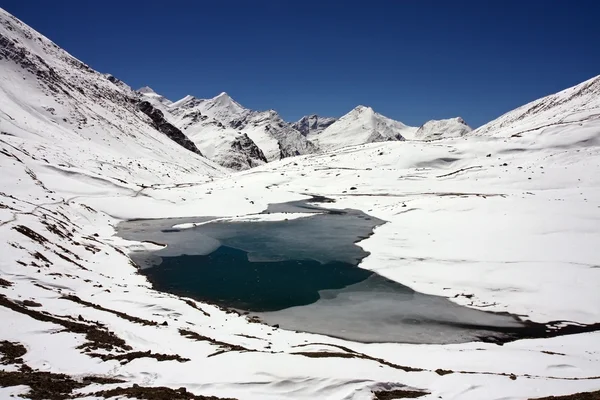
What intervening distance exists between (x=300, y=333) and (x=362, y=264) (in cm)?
1513

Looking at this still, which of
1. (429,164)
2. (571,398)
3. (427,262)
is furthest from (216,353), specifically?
(429,164)

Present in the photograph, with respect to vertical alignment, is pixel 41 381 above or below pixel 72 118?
below

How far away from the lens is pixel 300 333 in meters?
20.8

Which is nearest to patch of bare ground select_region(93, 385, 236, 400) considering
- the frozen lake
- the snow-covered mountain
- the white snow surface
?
the white snow surface

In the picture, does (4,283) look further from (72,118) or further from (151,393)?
(72,118)

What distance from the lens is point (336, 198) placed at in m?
82.7

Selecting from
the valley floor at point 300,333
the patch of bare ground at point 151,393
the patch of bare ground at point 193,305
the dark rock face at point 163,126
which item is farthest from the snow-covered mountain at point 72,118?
the patch of bare ground at point 151,393

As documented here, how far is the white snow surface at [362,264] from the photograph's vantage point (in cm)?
1310

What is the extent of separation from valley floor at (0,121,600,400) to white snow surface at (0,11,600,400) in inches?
4.5

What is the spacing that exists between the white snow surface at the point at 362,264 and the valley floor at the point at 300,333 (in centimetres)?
11

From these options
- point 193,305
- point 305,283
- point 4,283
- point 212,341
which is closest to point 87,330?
point 212,341

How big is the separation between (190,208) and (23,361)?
56.9m

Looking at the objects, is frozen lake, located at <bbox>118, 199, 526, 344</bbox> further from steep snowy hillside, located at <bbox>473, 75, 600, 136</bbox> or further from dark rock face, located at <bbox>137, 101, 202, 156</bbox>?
dark rock face, located at <bbox>137, 101, 202, 156</bbox>

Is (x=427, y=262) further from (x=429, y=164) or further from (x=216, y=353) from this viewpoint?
(x=429, y=164)
